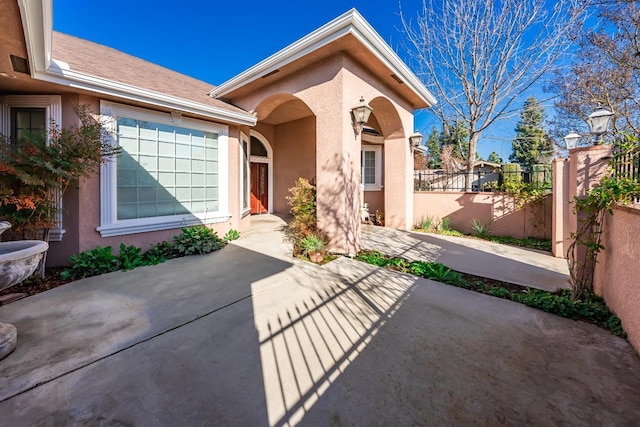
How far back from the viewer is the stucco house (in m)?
4.64

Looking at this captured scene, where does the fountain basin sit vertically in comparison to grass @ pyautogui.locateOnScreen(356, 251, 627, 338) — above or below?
above

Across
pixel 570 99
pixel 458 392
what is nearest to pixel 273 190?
pixel 458 392

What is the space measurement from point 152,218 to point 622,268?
777 cm

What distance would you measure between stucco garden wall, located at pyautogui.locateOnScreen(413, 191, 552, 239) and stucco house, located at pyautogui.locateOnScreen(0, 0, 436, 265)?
2156mm

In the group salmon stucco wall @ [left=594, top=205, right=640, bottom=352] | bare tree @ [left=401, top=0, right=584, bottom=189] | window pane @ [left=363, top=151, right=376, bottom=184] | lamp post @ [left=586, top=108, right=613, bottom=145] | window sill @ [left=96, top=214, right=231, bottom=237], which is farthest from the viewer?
window pane @ [left=363, top=151, right=376, bottom=184]

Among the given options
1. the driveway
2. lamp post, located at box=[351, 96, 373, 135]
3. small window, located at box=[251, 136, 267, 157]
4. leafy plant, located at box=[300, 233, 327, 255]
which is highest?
small window, located at box=[251, 136, 267, 157]

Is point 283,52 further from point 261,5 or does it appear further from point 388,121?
point 261,5

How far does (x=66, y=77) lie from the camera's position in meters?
4.37

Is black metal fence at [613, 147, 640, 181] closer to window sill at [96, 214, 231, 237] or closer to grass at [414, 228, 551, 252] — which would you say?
grass at [414, 228, 551, 252]

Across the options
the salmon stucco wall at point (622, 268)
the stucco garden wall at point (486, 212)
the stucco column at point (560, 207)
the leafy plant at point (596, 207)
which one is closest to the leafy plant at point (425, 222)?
the stucco garden wall at point (486, 212)

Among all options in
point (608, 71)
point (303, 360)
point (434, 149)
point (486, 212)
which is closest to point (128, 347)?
point (303, 360)

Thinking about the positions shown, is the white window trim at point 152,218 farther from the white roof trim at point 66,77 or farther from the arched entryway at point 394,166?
the arched entryway at point 394,166

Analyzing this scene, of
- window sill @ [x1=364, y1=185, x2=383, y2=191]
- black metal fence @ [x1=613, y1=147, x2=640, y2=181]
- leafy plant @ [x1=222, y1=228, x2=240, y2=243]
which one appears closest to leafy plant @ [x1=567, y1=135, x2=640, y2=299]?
black metal fence @ [x1=613, y1=147, x2=640, y2=181]

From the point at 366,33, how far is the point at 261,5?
23.4 ft
